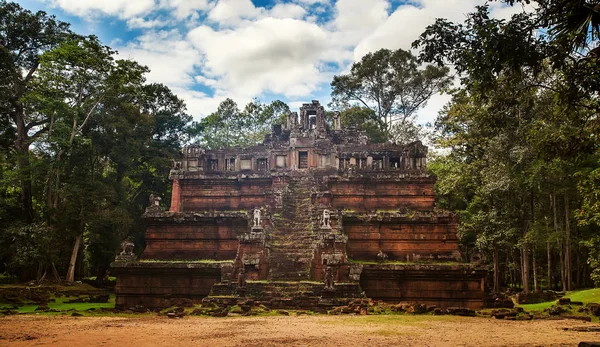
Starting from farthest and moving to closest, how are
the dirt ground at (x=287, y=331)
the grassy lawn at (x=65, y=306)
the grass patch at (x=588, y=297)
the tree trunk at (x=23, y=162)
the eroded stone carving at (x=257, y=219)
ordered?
the tree trunk at (x=23, y=162), the eroded stone carving at (x=257, y=219), the grass patch at (x=588, y=297), the grassy lawn at (x=65, y=306), the dirt ground at (x=287, y=331)

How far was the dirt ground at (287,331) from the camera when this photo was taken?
9.87m

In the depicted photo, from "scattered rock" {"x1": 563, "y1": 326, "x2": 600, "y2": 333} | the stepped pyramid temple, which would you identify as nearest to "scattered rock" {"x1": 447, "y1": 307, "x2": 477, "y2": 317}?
the stepped pyramid temple

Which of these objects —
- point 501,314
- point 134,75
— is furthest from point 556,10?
point 134,75

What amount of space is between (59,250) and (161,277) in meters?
9.44

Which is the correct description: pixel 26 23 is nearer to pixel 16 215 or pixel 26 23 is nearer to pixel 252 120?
pixel 16 215

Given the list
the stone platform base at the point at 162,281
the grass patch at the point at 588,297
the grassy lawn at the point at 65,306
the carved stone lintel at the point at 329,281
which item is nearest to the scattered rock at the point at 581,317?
the grass patch at the point at 588,297

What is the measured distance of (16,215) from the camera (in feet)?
91.2

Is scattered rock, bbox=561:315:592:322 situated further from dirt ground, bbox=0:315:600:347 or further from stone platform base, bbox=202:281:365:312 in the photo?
stone platform base, bbox=202:281:365:312

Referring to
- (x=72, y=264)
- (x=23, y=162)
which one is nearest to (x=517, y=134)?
(x=72, y=264)

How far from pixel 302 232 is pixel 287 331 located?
34.7 ft

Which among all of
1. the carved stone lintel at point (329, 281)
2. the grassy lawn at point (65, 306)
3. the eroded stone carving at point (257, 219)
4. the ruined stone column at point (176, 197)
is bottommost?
the grassy lawn at point (65, 306)

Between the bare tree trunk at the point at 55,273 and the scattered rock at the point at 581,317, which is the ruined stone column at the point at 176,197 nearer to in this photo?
the bare tree trunk at the point at 55,273

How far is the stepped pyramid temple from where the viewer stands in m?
18.9

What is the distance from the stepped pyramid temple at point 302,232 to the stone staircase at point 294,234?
5cm
